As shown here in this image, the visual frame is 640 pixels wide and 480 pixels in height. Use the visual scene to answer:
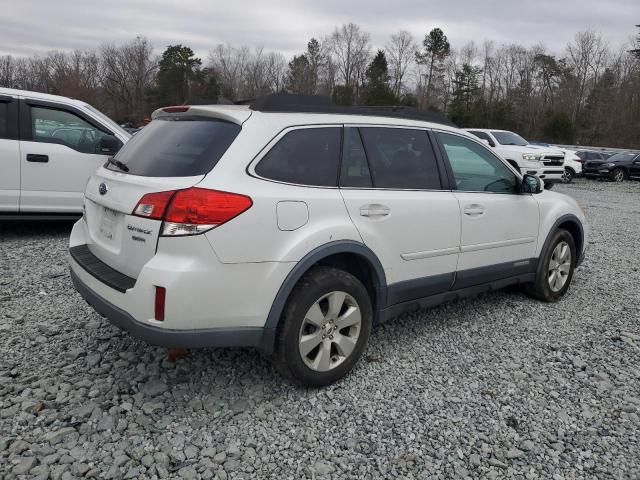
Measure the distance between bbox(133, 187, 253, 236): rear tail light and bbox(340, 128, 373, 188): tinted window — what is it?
0.82 metres

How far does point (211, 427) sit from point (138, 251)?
3.36 feet

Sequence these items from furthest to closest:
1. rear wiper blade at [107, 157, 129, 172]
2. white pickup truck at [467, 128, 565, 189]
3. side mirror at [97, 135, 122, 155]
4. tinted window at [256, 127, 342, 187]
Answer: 1. white pickup truck at [467, 128, 565, 189]
2. side mirror at [97, 135, 122, 155]
3. rear wiper blade at [107, 157, 129, 172]
4. tinted window at [256, 127, 342, 187]

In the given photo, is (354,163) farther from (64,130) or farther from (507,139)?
(507,139)

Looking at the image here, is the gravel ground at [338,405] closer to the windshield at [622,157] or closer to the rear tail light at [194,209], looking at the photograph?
the rear tail light at [194,209]

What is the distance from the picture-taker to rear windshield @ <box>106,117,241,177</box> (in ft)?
9.18

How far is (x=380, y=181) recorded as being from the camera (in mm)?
3418

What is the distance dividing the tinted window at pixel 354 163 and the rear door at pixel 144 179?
74 centimetres

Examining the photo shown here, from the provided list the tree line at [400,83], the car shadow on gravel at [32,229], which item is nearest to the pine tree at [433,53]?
the tree line at [400,83]

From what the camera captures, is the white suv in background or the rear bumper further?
the white suv in background

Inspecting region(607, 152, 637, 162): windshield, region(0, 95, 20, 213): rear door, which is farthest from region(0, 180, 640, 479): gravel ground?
region(607, 152, 637, 162): windshield

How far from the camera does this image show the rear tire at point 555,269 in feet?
15.9

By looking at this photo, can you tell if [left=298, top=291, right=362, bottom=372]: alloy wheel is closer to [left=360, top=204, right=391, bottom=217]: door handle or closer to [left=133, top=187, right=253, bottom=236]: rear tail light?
[left=360, top=204, right=391, bottom=217]: door handle

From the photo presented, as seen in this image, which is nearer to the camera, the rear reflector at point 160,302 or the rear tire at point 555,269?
the rear reflector at point 160,302

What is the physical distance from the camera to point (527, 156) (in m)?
16.1
